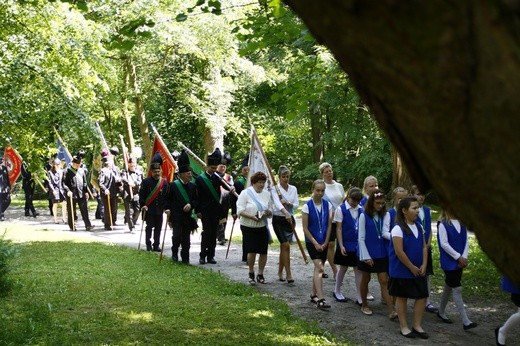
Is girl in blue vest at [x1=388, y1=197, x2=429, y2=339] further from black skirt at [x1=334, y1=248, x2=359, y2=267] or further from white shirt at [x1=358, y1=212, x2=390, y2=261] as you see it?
black skirt at [x1=334, y1=248, x2=359, y2=267]

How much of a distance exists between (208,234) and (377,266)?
522cm

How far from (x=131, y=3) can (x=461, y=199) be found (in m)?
24.1

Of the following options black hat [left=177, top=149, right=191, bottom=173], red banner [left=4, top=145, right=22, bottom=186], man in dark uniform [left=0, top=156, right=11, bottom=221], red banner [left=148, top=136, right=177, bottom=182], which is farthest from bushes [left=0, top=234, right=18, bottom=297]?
man in dark uniform [left=0, top=156, right=11, bottom=221]

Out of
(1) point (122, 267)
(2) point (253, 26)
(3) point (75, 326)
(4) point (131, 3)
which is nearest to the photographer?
(3) point (75, 326)

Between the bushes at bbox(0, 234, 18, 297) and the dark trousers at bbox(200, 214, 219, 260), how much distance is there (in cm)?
428

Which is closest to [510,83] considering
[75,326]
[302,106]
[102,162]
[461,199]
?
[461,199]

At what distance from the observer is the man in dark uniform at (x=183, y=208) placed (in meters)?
13.2

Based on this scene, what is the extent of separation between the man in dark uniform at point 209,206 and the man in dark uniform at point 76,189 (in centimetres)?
804

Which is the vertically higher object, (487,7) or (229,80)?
(229,80)

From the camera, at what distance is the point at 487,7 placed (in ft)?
5.04

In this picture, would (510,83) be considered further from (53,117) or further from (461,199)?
(53,117)

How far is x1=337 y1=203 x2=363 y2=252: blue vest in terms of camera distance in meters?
9.75

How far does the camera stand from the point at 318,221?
9.70 m

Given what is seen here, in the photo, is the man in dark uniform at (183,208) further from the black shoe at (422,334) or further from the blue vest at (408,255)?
the black shoe at (422,334)
